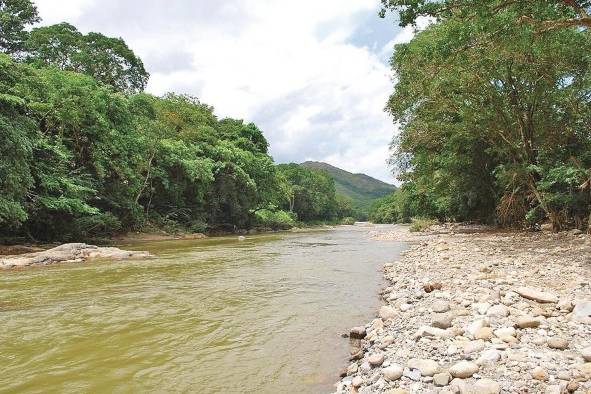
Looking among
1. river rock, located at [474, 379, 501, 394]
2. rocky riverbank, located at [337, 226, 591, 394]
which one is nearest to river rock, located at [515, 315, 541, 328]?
rocky riverbank, located at [337, 226, 591, 394]

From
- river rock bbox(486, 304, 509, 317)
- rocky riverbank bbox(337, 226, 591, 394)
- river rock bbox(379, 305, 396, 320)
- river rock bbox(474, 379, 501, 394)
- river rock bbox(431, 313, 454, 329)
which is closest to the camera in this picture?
river rock bbox(474, 379, 501, 394)

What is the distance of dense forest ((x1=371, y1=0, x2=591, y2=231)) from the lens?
373 inches

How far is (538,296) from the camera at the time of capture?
539 centimetres

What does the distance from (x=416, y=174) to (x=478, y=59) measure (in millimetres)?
14493

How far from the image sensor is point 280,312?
6.81 m

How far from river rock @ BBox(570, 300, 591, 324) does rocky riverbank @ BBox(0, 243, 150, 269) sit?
14562 millimetres

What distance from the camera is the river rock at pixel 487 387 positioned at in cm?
305

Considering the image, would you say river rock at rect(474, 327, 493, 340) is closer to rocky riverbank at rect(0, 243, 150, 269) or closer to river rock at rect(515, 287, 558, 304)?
river rock at rect(515, 287, 558, 304)

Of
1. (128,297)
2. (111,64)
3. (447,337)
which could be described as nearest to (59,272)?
(128,297)

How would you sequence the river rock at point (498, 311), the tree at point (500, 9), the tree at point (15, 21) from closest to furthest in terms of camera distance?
Result: the river rock at point (498, 311) → the tree at point (500, 9) → the tree at point (15, 21)

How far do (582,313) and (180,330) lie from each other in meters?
4.92

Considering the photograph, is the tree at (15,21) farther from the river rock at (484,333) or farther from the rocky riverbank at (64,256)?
the river rock at (484,333)

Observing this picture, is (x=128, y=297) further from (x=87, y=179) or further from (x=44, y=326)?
(x=87, y=179)

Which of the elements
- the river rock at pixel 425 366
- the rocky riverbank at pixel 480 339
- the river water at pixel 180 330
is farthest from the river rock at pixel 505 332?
the river water at pixel 180 330
